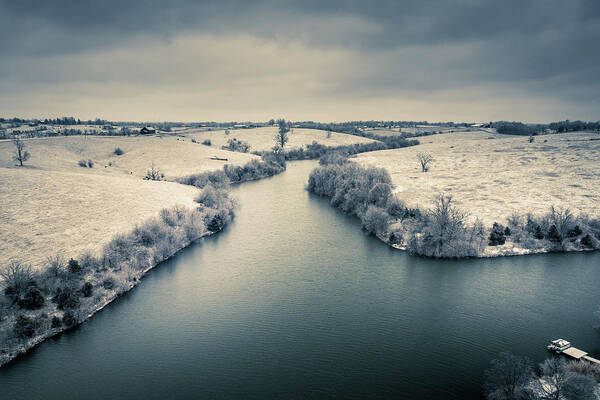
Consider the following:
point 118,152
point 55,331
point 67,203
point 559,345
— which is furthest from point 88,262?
point 118,152

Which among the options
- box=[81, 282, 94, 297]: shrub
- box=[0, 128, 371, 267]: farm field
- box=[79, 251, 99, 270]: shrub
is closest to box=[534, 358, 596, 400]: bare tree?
box=[81, 282, 94, 297]: shrub

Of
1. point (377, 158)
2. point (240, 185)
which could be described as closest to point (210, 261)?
point (240, 185)

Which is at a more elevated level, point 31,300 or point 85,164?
point 85,164

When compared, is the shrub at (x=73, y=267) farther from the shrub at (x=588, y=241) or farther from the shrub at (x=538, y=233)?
the shrub at (x=588, y=241)

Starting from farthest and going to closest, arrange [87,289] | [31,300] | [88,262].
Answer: [88,262] < [87,289] < [31,300]

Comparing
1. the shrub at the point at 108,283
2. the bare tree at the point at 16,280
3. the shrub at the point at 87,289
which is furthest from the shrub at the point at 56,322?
the shrub at the point at 108,283

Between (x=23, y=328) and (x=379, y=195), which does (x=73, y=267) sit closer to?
(x=23, y=328)

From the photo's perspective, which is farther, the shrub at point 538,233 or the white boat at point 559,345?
the shrub at point 538,233
